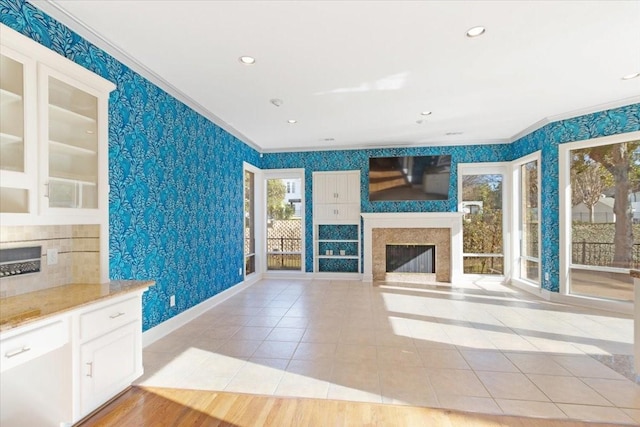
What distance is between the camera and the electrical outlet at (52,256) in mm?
2236

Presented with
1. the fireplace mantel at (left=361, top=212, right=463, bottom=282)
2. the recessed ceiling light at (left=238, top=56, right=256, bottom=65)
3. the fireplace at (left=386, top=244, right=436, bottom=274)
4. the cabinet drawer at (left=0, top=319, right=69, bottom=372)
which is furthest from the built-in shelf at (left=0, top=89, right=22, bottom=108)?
the fireplace at (left=386, top=244, right=436, bottom=274)

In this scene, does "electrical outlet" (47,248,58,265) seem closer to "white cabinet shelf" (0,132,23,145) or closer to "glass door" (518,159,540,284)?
"white cabinet shelf" (0,132,23,145)

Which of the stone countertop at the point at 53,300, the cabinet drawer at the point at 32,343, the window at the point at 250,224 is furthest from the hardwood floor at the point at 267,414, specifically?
the window at the point at 250,224

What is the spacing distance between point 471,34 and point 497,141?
14.2ft

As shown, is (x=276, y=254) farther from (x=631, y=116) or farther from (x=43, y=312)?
(x=631, y=116)

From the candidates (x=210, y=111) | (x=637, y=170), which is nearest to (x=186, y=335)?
(x=210, y=111)

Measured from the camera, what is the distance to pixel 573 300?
15.1 feet

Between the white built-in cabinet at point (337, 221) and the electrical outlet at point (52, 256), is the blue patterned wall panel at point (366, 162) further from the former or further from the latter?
the electrical outlet at point (52, 256)

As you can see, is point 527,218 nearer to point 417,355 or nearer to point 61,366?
point 417,355

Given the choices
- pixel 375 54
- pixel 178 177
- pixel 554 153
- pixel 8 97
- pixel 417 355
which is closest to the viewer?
pixel 8 97

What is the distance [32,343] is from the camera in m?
1.63

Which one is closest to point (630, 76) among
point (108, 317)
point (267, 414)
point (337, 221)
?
point (337, 221)

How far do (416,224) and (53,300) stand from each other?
18.6ft

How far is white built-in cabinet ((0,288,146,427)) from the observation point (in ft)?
5.37
